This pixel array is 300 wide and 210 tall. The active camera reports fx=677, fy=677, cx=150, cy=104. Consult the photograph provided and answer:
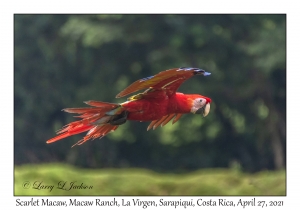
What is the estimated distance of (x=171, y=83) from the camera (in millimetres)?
4695

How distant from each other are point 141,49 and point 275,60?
11.9 ft

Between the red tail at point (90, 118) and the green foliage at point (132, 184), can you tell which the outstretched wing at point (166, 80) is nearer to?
the red tail at point (90, 118)

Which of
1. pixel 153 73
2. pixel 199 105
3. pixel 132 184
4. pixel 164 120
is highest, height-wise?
pixel 153 73

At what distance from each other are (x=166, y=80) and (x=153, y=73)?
1352 cm

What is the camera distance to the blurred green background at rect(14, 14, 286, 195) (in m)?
18.0

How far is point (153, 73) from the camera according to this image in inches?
713

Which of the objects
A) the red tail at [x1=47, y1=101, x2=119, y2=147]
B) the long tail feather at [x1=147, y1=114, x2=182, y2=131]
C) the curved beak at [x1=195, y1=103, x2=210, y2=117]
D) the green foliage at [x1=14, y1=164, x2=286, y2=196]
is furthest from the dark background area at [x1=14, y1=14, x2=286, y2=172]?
the red tail at [x1=47, y1=101, x2=119, y2=147]

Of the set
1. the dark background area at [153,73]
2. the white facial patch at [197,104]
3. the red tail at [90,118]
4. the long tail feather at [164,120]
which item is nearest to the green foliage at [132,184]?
the long tail feather at [164,120]

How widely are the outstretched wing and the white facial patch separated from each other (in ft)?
0.59

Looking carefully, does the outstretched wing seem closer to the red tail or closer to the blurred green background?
the red tail

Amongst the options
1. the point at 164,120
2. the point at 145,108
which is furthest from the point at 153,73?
the point at 145,108

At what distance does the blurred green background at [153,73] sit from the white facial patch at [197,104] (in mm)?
12196

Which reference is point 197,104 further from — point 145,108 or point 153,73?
point 153,73

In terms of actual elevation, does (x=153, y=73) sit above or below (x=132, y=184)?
above
